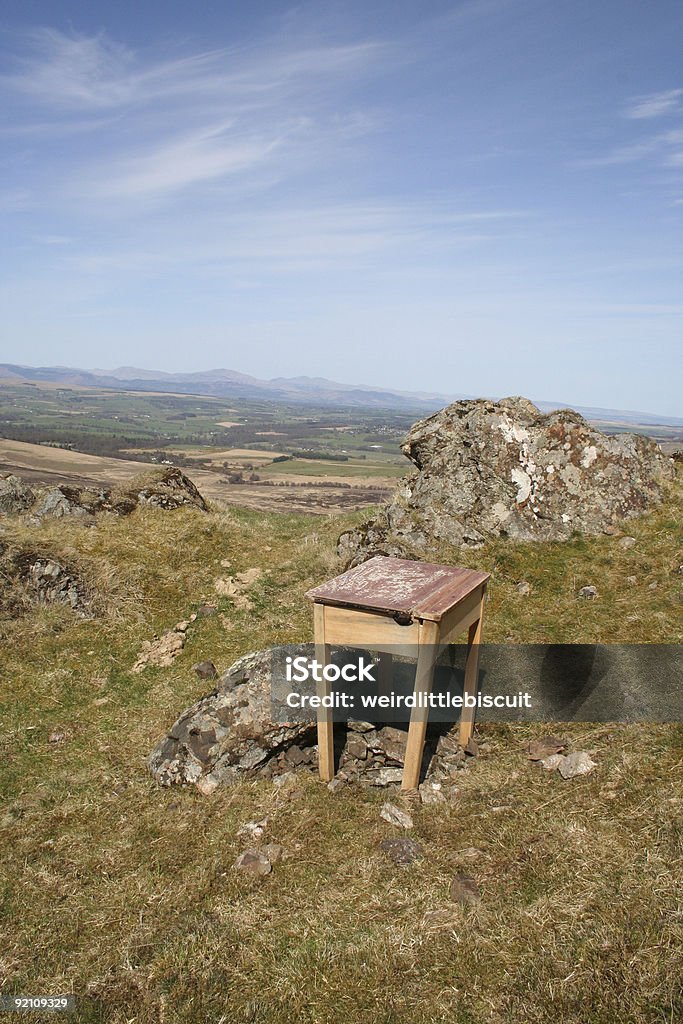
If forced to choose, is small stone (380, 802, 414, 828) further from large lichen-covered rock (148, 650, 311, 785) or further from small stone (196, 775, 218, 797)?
small stone (196, 775, 218, 797)

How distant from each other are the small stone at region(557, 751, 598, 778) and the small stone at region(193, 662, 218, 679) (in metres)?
6.71

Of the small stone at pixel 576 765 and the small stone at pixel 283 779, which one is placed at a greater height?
the small stone at pixel 576 765

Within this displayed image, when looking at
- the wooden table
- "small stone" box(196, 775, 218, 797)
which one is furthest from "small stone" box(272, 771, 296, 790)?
"small stone" box(196, 775, 218, 797)

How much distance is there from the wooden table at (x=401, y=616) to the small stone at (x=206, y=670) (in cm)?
→ 416

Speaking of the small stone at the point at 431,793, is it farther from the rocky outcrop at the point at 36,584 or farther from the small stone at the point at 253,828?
the rocky outcrop at the point at 36,584

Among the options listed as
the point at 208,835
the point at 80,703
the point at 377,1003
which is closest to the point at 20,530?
the point at 80,703

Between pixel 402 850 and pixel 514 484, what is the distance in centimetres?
1066

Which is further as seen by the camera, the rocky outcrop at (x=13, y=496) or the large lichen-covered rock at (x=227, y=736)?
the rocky outcrop at (x=13, y=496)

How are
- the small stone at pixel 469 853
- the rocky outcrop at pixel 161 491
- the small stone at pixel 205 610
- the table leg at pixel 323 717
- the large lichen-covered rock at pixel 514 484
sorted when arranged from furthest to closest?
the rocky outcrop at pixel 161 491 < the large lichen-covered rock at pixel 514 484 < the small stone at pixel 205 610 < the table leg at pixel 323 717 < the small stone at pixel 469 853

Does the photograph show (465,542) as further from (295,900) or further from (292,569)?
(295,900)

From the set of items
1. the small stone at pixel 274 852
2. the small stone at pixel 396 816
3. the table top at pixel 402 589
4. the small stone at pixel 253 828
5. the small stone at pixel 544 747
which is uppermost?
the table top at pixel 402 589

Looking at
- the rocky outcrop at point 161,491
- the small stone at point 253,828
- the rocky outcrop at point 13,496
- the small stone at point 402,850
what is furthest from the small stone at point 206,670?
the rocky outcrop at point 13,496

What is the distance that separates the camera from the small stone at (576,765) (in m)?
7.48

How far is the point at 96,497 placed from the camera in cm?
1762
